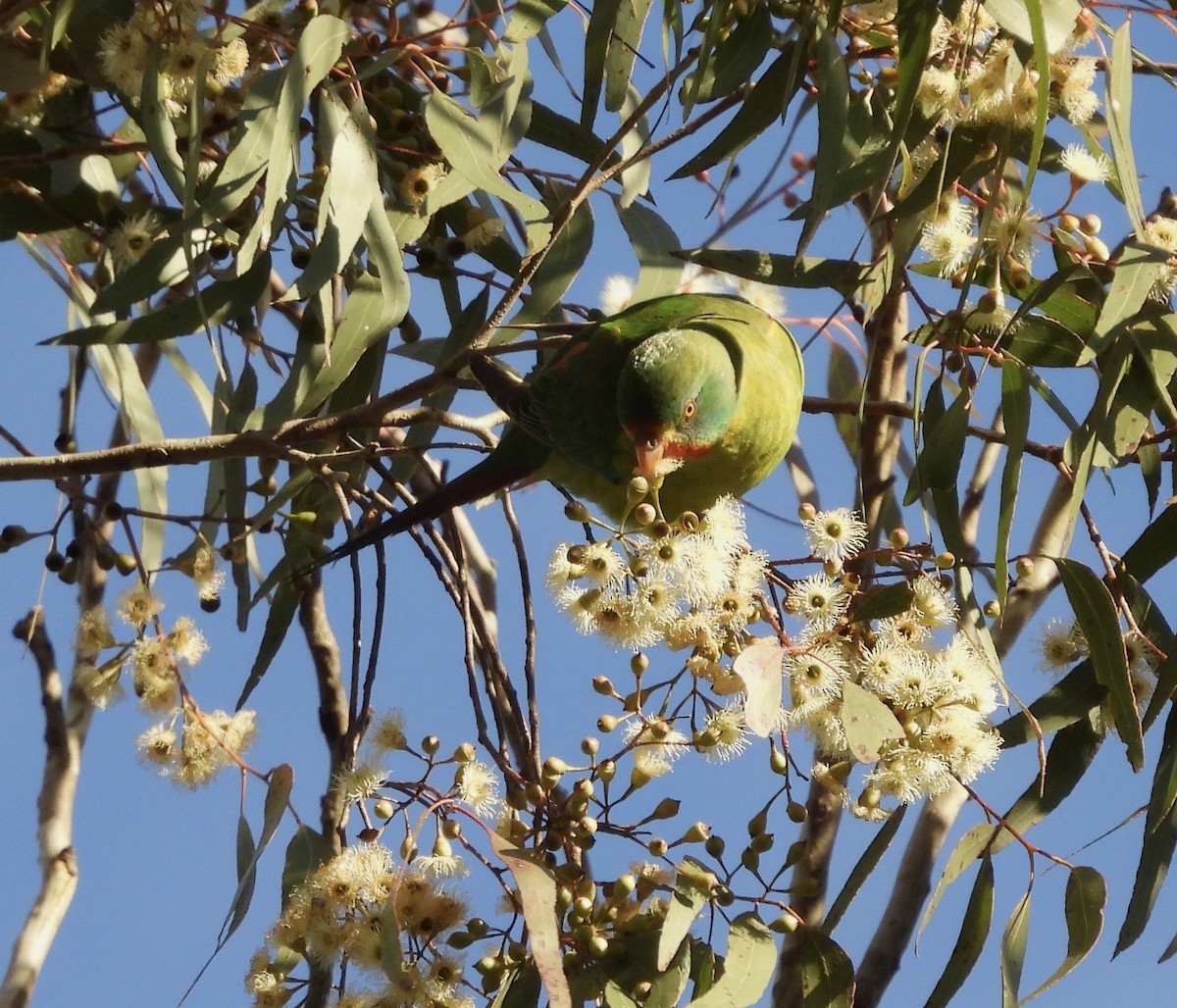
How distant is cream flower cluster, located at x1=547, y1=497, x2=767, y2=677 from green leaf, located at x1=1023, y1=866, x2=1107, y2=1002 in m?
0.60

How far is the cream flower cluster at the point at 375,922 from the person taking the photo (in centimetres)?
188

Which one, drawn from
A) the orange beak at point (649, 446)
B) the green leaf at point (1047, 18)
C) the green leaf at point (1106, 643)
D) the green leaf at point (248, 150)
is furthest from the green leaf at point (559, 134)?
the green leaf at point (1106, 643)

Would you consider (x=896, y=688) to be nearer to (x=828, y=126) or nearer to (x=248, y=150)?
(x=828, y=126)

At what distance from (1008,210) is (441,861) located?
131 cm

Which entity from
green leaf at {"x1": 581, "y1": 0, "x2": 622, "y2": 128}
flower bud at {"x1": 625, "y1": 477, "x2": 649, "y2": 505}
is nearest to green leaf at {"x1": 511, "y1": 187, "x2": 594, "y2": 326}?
green leaf at {"x1": 581, "y1": 0, "x2": 622, "y2": 128}

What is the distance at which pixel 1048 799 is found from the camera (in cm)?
217

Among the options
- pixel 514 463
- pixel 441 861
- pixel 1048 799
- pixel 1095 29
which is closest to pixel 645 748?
pixel 441 861

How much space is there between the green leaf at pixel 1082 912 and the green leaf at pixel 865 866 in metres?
0.27

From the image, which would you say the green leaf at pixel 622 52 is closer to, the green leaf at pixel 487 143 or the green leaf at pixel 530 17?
the green leaf at pixel 530 17

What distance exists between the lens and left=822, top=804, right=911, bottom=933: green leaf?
202 centimetres

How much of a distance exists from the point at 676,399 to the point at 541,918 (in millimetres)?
999

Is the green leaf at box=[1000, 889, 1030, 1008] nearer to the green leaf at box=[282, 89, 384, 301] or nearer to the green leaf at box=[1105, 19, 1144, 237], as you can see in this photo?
the green leaf at box=[1105, 19, 1144, 237]

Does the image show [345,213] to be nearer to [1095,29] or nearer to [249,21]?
[249,21]

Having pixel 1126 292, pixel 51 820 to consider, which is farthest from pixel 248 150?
pixel 51 820
